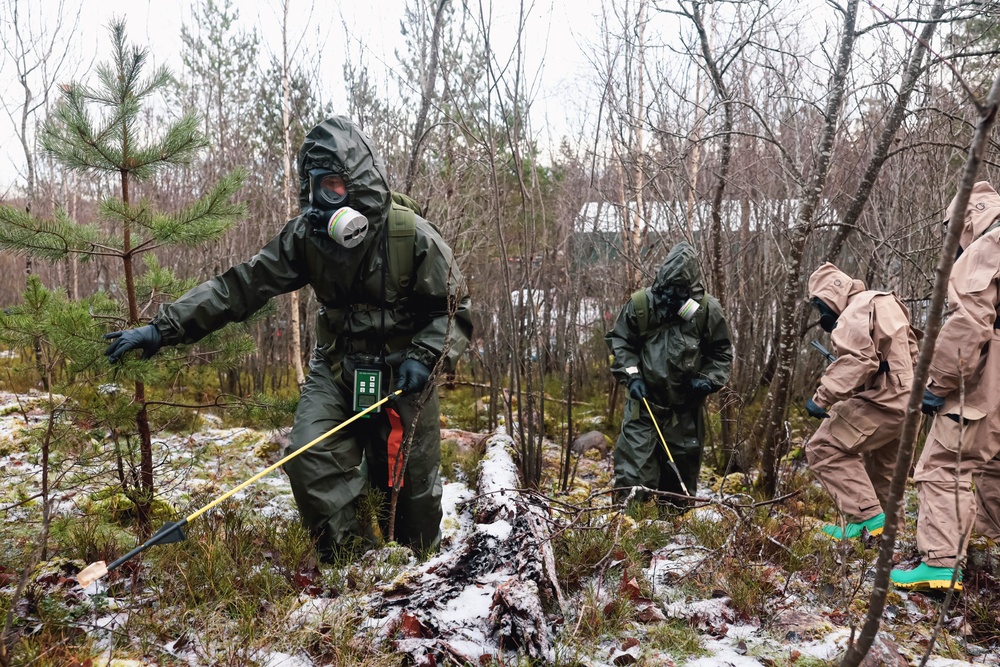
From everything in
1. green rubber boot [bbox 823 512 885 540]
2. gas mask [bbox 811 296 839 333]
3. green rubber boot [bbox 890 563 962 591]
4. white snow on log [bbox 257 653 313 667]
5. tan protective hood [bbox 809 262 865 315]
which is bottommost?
green rubber boot [bbox 823 512 885 540]

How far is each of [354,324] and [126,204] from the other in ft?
4.21

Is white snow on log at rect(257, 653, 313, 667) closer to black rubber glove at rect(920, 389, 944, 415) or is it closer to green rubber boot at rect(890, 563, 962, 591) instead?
green rubber boot at rect(890, 563, 962, 591)

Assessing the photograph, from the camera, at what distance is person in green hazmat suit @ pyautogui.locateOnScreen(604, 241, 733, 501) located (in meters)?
5.13

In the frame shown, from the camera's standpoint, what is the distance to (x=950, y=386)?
11.2 ft

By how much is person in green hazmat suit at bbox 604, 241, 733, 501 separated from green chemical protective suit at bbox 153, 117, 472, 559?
206cm

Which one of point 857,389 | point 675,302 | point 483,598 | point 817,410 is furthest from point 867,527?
point 483,598

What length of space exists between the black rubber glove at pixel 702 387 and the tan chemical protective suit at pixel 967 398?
1686 millimetres

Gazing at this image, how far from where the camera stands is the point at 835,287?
4.33m

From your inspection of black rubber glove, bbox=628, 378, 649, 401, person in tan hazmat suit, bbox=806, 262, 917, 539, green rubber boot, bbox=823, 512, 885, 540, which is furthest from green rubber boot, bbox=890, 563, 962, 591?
black rubber glove, bbox=628, 378, 649, 401

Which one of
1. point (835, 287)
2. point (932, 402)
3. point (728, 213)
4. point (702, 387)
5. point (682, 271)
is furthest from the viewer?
point (728, 213)

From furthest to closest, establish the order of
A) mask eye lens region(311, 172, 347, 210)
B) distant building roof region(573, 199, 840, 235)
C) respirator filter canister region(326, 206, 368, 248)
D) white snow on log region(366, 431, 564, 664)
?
distant building roof region(573, 199, 840, 235), mask eye lens region(311, 172, 347, 210), respirator filter canister region(326, 206, 368, 248), white snow on log region(366, 431, 564, 664)

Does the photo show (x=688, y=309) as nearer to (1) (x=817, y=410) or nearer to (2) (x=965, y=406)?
(1) (x=817, y=410)

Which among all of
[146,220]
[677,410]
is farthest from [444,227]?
[146,220]

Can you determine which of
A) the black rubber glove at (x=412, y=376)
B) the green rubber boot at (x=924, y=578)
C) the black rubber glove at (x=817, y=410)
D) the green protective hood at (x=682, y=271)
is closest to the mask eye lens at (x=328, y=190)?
the black rubber glove at (x=412, y=376)
